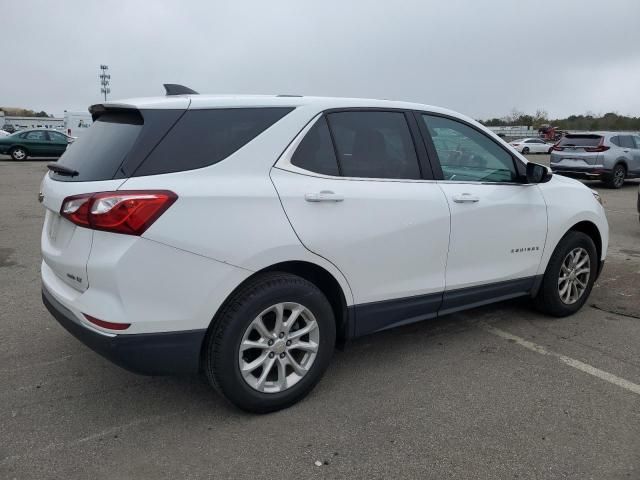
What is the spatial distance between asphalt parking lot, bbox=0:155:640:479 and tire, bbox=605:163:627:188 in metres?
12.9

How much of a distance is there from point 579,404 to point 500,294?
3.58 feet

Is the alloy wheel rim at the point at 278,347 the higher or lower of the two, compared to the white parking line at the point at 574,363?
higher

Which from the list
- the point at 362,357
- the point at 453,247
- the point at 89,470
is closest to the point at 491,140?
the point at 453,247

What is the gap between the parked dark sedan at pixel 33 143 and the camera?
23.2 metres

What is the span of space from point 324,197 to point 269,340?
837 millimetres

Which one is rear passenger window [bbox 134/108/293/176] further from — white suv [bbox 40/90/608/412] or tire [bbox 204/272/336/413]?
tire [bbox 204/272/336/413]

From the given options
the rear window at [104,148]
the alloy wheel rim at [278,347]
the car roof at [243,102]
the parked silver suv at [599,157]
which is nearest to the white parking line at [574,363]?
the alloy wheel rim at [278,347]

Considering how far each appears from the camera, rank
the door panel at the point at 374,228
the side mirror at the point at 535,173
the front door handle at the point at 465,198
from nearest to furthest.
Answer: the door panel at the point at 374,228 → the front door handle at the point at 465,198 → the side mirror at the point at 535,173

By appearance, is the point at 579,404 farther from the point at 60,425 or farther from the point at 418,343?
the point at 60,425

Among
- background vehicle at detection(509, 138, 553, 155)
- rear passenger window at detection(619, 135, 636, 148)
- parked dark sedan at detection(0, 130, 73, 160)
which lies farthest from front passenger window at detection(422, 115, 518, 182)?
background vehicle at detection(509, 138, 553, 155)

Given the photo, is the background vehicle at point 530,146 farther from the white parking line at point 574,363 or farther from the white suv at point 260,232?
the white suv at point 260,232

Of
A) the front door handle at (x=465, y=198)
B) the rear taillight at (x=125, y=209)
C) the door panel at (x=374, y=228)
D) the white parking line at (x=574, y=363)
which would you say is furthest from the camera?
the front door handle at (x=465, y=198)

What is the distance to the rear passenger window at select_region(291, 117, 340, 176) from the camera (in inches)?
121

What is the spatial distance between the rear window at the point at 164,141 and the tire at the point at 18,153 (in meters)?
23.4
